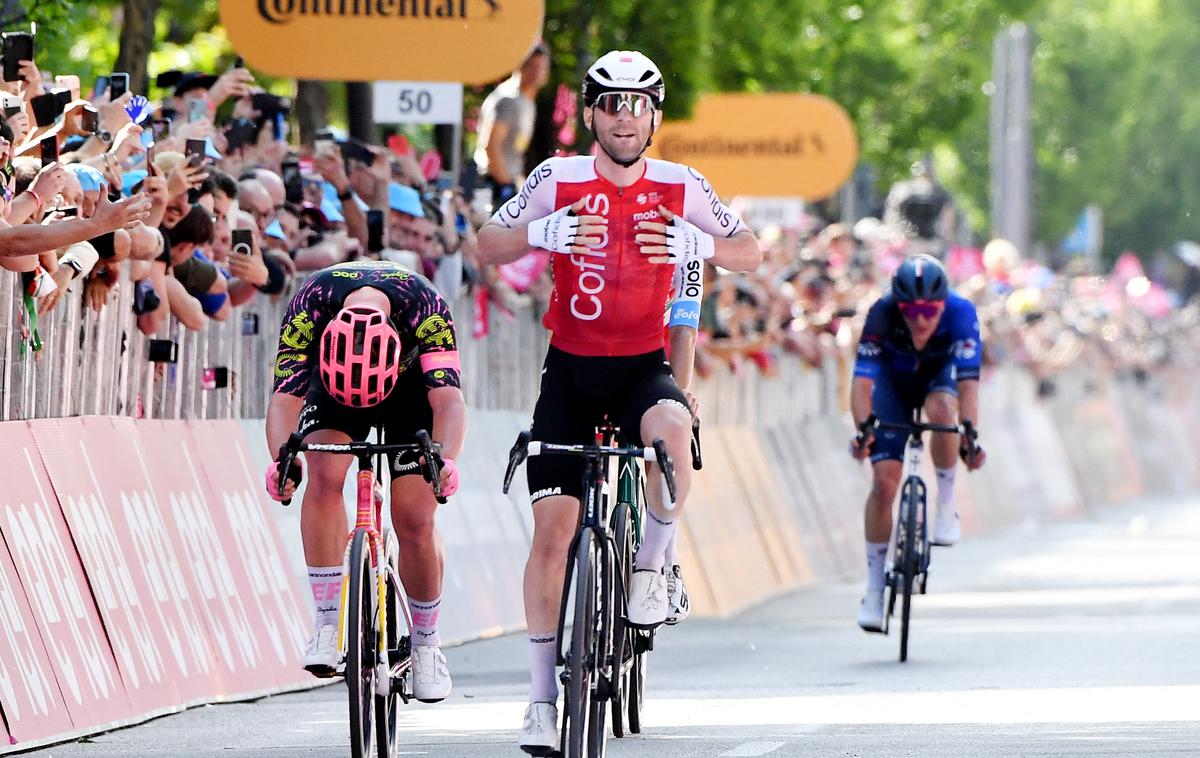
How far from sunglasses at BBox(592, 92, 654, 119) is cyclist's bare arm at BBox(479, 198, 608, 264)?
32 cm

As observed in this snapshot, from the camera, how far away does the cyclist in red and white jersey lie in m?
10.6

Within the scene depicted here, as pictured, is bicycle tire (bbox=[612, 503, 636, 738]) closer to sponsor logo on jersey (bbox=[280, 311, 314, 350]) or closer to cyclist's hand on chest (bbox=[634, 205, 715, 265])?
cyclist's hand on chest (bbox=[634, 205, 715, 265])

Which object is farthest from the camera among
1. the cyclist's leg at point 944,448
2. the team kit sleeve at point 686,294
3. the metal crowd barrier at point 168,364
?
the cyclist's leg at point 944,448

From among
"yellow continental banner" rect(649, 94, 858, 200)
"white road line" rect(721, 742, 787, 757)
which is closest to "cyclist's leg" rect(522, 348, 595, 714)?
"white road line" rect(721, 742, 787, 757)

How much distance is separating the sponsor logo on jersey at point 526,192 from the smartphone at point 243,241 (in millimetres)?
3953

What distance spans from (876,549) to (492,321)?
3.43m

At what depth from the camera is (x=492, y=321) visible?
1939cm

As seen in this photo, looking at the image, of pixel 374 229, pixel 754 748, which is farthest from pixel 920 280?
pixel 754 748

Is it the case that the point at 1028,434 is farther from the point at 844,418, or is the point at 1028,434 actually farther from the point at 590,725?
the point at 590,725

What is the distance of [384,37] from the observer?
18500mm

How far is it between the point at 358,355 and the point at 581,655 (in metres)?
1.23

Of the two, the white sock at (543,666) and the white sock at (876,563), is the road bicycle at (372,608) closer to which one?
the white sock at (543,666)

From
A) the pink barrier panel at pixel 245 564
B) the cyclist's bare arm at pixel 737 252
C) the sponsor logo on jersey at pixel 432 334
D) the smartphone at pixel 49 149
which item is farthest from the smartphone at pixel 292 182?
the sponsor logo on jersey at pixel 432 334

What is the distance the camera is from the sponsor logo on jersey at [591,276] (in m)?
10.7
